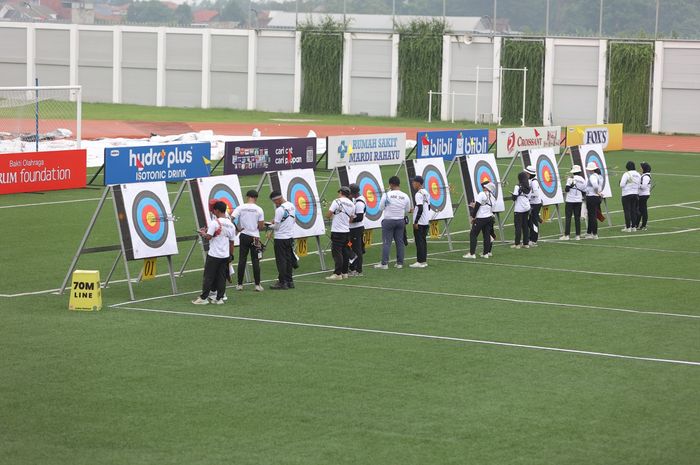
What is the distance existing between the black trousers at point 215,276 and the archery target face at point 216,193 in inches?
118

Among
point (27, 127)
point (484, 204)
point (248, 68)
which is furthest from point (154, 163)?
point (248, 68)

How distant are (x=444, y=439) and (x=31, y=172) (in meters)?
26.6

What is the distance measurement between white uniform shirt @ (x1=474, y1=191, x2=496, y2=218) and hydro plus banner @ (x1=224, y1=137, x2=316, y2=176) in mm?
9240

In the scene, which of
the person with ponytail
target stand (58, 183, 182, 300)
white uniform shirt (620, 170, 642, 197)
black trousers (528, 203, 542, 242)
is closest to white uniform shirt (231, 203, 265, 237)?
target stand (58, 183, 182, 300)

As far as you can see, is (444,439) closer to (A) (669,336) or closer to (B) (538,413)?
(B) (538,413)

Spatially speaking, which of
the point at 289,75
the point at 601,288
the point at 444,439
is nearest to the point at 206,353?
the point at 444,439

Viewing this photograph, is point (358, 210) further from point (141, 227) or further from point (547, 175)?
point (547, 175)

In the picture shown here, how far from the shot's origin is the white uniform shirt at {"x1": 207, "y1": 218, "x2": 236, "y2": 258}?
68.0 ft

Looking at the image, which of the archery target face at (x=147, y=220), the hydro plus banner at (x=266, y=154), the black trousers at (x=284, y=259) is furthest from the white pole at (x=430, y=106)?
the archery target face at (x=147, y=220)

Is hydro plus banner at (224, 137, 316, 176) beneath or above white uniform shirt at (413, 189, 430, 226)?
above

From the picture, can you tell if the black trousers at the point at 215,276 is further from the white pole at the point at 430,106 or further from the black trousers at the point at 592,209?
the white pole at the point at 430,106

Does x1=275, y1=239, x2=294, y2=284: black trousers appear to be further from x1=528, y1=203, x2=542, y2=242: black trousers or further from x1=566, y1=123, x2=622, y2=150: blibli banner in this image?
x1=566, y1=123, x2=622, y2=150: blibli banner

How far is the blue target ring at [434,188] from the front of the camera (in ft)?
95.9

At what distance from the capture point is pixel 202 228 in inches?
912
